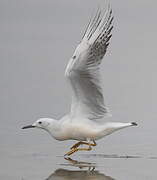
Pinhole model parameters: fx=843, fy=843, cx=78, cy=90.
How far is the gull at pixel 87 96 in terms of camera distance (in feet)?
29.5

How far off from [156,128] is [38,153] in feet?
9.73

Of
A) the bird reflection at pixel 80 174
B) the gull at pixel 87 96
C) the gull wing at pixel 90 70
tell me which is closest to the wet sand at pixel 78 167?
the bird reflection at pixel 80 174

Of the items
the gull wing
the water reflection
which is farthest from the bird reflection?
the gull wing

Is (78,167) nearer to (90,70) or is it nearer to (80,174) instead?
(80,174)

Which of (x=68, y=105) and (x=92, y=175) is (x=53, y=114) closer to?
(x=68, y=105)

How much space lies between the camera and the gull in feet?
29.5

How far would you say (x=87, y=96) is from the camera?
9.12 meters

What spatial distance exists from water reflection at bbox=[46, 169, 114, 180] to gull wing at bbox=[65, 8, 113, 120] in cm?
133

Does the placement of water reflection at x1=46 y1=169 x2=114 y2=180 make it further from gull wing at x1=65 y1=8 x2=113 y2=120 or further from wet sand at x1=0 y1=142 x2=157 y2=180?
gull wing at x1=65 y1=8 x2=113 y2=120

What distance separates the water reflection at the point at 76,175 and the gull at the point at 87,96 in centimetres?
111

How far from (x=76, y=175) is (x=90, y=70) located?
169 centimetres

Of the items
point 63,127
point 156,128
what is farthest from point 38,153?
point 156,128

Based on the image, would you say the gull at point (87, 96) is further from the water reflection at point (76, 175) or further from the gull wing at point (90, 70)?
the water reflection at point (76, 175)

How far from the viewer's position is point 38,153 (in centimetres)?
930
